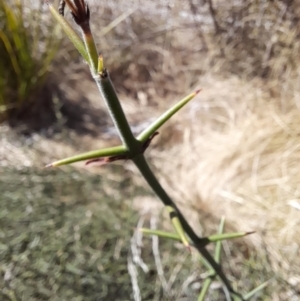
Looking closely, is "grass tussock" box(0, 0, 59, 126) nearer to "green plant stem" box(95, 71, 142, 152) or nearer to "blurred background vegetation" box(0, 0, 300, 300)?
"blurred background vegetation" box(0, 0, 300, 300)

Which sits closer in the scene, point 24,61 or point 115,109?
point 115,109

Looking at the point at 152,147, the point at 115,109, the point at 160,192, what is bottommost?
the point at 152,147

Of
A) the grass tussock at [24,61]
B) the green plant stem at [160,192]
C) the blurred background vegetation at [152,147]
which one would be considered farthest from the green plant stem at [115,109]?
the grass tussock at [24,61]

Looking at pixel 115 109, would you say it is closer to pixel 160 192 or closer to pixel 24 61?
pixel 160 192

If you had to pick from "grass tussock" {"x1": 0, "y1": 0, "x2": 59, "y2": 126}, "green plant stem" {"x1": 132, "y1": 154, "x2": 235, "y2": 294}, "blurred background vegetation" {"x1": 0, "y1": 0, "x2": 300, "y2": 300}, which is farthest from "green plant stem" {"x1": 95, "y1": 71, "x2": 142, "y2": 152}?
"grass tussock" {"x1": 0, "y1": 0, "x2": 59, "y2": 126}

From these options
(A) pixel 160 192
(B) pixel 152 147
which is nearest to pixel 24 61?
(B) pixel 152 147

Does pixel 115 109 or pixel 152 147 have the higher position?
pixel 115 109

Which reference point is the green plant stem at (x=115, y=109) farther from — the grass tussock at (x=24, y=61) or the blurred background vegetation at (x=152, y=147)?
the grass tussock at (x=24, y=61)
